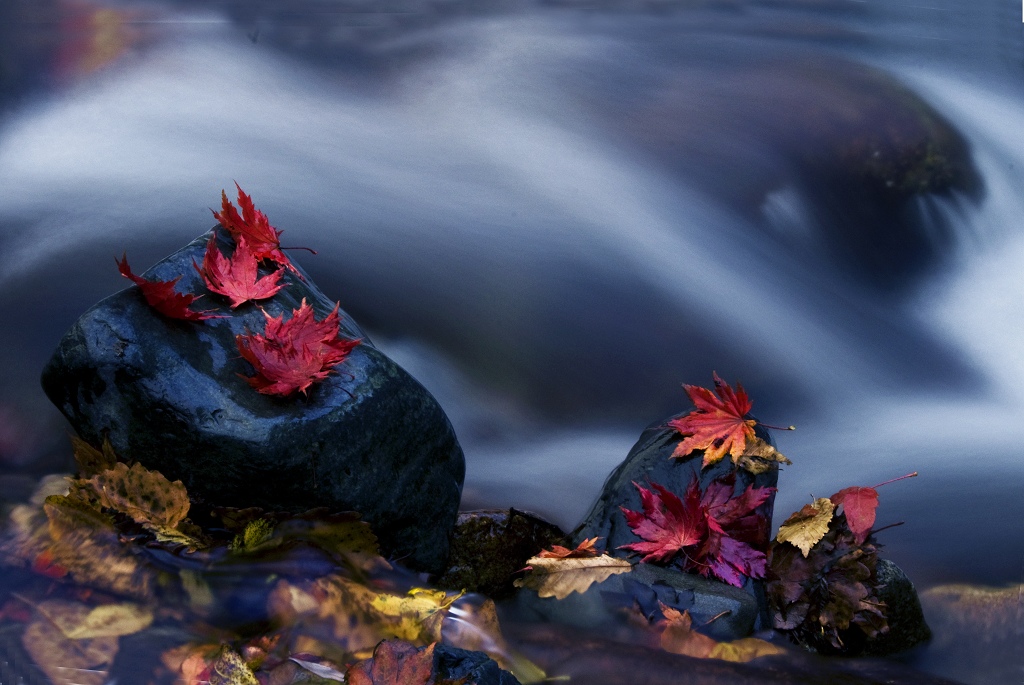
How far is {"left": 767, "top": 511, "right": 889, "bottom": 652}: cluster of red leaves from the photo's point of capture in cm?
219

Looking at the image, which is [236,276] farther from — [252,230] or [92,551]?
[92,551]

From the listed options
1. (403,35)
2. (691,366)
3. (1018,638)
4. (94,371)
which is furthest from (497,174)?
(1018,638)

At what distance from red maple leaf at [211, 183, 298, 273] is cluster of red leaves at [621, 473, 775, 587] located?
1.18 metres

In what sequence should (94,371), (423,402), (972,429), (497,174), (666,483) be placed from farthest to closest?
(497,174) → (972,429) → (666,483) → (423,402) → (94,371)

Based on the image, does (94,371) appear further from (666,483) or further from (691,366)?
(691,366)

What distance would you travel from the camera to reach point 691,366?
3.04 m

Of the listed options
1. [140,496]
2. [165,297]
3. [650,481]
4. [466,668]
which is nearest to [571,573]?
[650,481]

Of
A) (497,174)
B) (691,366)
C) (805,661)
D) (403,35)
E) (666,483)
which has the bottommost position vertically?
(805,661)

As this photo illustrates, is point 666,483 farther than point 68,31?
No

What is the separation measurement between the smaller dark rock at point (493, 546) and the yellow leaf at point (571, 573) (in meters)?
0.23

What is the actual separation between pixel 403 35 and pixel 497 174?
0.68 m

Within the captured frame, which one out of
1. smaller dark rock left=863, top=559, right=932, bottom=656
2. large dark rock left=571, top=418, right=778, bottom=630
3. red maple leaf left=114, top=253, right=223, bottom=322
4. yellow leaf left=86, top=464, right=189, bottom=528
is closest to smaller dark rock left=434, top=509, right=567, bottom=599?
large dark rock left=571, top=418, right=778, bottom=630

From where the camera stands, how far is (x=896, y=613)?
2.26 meters

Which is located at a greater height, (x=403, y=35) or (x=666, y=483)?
(x=403, y=35)
